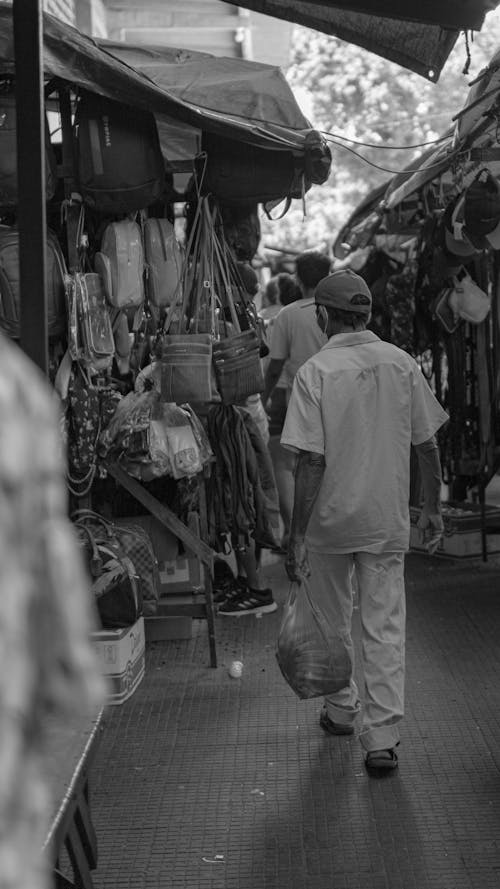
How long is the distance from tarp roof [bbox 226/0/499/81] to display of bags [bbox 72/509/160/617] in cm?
265

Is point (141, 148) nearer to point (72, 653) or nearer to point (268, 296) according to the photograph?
point (72, 653)

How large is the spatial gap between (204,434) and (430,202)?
349 centimetres

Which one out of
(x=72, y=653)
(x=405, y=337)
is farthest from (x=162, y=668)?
(x=72, y=653)

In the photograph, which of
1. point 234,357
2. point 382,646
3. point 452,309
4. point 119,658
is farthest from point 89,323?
point 452,309

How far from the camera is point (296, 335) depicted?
346 inches

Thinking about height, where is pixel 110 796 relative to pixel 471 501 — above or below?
above

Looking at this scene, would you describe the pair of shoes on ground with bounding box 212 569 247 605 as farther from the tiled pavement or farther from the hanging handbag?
the hanging handbag

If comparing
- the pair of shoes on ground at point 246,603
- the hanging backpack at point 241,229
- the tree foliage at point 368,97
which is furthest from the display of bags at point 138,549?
the tree foliage at point 368,97

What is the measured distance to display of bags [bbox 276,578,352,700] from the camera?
509cm

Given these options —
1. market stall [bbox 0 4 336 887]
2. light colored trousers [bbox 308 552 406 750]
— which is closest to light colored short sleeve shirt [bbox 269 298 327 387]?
market stall [bbox 0 4 336 887]

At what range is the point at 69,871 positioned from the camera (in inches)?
170

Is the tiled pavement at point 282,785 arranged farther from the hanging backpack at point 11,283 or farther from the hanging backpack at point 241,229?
the hanging backpack at point 241,229

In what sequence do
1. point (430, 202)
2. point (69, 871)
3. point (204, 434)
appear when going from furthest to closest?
point (430, 202) < point (204, 434) < point (69, 871)

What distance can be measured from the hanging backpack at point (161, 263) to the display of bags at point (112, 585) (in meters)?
1.41
